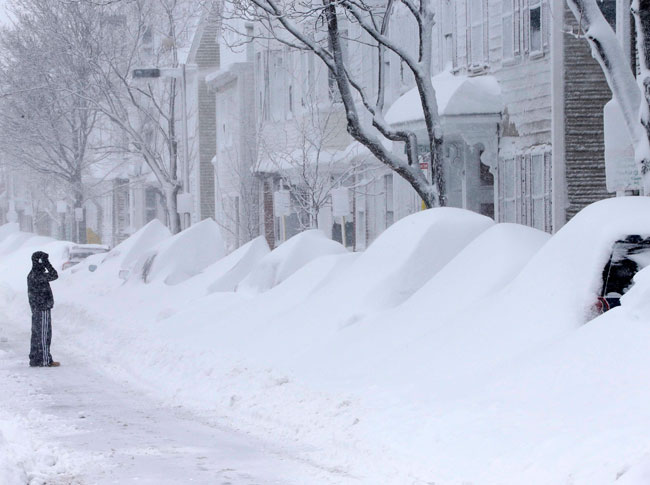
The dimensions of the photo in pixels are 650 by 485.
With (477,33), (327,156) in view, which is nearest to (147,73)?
(327,156)

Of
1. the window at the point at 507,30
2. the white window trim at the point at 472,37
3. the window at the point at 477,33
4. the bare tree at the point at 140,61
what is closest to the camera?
the window at the point at 507,30

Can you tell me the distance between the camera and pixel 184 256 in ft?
93.8

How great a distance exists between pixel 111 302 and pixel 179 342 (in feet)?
31.1

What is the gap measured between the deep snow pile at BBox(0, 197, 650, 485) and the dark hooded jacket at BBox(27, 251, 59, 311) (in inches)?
47.7

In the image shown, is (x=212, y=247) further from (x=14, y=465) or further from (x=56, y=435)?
(x=14, y=465)

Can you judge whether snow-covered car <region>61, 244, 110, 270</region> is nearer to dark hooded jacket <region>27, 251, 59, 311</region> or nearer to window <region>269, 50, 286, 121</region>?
window <region>269, 50, 286, 121</region>

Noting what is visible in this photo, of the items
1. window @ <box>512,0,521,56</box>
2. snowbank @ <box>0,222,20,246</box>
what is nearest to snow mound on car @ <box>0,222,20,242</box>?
snowbank @ <box>0,222,20,246</box>

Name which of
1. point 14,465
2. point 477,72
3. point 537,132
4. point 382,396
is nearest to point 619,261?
point 382,396

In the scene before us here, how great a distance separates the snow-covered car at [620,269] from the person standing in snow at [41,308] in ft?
31.4

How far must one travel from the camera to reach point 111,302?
2766 cm

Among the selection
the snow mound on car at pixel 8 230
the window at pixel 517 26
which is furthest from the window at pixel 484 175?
the snow mound on car at pixel 8 230

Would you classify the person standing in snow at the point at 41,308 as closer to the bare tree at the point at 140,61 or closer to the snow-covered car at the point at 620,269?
the snow-covered car at the point at 620,269

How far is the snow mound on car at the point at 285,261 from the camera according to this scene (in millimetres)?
22297

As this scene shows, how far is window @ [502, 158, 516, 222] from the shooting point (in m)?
24.8
